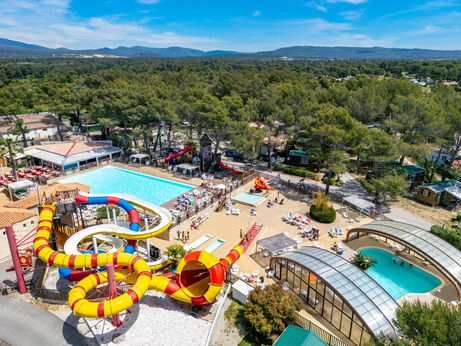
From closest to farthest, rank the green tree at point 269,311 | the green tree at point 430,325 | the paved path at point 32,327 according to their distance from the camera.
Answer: the green tree at point 430,325
the green tree at point 269,311
the paved path at point 32,327

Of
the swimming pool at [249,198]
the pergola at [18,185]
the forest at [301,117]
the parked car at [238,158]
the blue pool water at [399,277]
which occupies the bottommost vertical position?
the blue pool water at [399,277]

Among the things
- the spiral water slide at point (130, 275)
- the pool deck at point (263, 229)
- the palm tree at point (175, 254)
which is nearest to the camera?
the spiral water slide at point (130, 275)

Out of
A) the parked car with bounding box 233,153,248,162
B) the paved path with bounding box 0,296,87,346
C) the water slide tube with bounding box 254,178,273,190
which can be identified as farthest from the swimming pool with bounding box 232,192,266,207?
the paved path with bounding box 0,296,87,346

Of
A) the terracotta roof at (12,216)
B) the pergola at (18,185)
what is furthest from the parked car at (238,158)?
the terracotta roof at (12,216)

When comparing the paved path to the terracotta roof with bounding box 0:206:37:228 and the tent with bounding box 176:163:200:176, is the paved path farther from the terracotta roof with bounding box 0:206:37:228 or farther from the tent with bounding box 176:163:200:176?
the tent with bounding box 176:163:200:176

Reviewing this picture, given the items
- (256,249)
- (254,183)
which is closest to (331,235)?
(256,249)

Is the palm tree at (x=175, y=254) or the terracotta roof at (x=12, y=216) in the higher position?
the terracotta roof at (x=12, y=216)

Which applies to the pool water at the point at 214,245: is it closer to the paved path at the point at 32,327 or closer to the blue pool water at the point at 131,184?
the blue pool water at the point at 131,184

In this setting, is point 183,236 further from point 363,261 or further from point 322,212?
point 363,261
